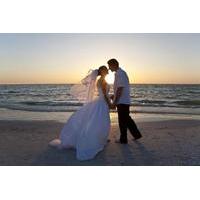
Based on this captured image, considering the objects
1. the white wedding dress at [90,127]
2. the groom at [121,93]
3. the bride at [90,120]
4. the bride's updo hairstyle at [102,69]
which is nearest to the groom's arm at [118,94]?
the groom at [121,93]

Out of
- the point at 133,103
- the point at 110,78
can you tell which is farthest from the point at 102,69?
the point at 133,103

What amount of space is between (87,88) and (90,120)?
3.08 ft

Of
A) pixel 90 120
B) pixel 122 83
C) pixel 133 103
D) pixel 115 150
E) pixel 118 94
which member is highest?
pixel 122 83

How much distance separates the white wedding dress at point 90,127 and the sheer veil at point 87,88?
0.14 m

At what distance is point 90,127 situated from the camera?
7.70m

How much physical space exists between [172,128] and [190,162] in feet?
15.9

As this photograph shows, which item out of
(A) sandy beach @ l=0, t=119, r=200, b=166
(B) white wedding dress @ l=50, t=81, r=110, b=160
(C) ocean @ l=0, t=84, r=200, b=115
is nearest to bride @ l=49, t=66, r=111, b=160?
(B) white wedding dress @ l=50, t=81, r=110, b=160

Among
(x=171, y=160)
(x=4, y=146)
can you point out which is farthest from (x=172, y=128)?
(x=4, y=146)

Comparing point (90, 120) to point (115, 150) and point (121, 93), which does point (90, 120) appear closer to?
point (115, 150)

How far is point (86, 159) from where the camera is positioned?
6.98 metres

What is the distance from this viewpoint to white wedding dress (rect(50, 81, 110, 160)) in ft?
24.8

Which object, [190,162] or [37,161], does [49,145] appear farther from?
[190,162]

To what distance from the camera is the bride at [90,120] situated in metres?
7.51

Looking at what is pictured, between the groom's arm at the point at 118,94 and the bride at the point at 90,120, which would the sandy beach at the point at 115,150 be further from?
the groom's arm at the point at 118,94
